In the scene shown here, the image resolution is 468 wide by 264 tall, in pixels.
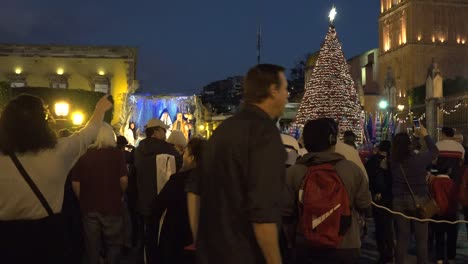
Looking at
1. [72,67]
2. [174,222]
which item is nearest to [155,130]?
[174,222]

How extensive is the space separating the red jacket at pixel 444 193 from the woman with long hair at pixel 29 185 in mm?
6291

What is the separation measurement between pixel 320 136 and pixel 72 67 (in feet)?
195

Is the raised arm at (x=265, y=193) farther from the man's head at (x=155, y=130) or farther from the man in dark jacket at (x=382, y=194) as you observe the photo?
the man in dark jacket at (x=382, y=194)

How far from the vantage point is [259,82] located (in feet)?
11.2

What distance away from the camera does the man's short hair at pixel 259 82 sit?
134 inches

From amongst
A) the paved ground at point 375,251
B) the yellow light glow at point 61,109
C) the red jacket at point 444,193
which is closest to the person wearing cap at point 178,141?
the paved ground at point 375,251

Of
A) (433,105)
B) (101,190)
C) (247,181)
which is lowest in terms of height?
(101,190)

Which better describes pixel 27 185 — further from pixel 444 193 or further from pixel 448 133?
pixel 448 133

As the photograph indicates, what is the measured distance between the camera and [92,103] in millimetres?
45844

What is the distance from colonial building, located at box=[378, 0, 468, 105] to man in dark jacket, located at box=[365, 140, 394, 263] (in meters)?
59.4

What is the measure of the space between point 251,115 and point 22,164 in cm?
148

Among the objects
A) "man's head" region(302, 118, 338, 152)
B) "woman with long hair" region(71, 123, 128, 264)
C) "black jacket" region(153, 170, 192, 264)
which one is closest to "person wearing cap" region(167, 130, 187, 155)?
"woman with long hair" region(71, 123, 128, 264)

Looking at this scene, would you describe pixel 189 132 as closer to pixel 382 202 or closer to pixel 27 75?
pixel 382 202

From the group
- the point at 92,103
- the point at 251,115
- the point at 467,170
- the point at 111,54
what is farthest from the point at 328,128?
the point at 111,54
